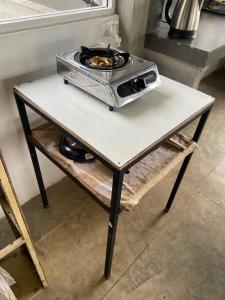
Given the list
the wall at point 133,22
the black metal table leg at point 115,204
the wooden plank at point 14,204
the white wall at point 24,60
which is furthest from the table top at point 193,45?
the wooden plank at point 14,204

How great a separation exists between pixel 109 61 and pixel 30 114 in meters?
0.51

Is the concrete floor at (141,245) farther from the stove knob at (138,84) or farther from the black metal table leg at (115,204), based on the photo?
the stove knob at (138,84)

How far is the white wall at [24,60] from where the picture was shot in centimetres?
100

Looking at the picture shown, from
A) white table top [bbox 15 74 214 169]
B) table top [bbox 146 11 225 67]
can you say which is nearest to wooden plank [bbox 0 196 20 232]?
white table top [bbox 15 74 214 169]

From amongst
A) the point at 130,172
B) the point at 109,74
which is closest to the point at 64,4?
the point at 109,74

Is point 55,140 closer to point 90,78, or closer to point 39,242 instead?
point 90,78

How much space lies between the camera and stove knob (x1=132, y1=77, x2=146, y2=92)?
3.04 ft

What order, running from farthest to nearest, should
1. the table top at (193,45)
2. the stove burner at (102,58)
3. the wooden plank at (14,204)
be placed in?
the table top at (193,45)
the stove burner at (102,58)
the wooden plank at (14,204)

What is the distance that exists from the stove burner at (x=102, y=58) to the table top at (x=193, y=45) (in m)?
0.50

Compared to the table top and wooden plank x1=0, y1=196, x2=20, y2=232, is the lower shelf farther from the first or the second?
the table top

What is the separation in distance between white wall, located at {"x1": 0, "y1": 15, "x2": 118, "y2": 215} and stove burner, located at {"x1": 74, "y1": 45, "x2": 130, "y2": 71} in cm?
17

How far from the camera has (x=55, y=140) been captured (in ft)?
3.76

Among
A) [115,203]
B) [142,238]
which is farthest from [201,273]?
[115,203]

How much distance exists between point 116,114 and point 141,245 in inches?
32.7
